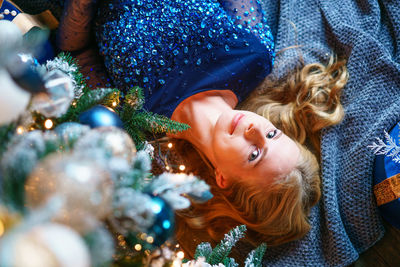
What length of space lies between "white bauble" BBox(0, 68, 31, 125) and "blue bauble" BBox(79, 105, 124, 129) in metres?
0.18

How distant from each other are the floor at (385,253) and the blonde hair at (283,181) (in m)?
0.29

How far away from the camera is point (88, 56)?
144 cm

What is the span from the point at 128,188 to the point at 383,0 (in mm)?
1543

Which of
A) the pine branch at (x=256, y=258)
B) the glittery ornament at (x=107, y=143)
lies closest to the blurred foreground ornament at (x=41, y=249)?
the glittery ornament at (x=107, y=143)

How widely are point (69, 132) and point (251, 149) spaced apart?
2.56 ft

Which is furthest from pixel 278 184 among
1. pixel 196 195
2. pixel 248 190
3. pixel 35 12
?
pixel 35 12

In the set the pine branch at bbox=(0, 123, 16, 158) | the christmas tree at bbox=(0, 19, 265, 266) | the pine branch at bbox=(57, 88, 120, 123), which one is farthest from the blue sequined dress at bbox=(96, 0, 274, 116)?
the pine branch at bbox=(0, 123, 16, 158)

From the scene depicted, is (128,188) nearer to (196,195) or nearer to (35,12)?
(196,195)

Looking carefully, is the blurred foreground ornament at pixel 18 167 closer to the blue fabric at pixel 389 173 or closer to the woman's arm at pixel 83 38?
the woman's arm at pixel 83 38

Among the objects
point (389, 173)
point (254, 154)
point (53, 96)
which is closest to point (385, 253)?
point (389, 173)

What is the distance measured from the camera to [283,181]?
129 cm

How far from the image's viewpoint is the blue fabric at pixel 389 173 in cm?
125

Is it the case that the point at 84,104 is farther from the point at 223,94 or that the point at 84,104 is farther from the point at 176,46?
the point at 223,94

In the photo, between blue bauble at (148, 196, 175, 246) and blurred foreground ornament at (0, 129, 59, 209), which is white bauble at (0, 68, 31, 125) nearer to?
blurred foreground ornament at (0, 129, 59, 209)
